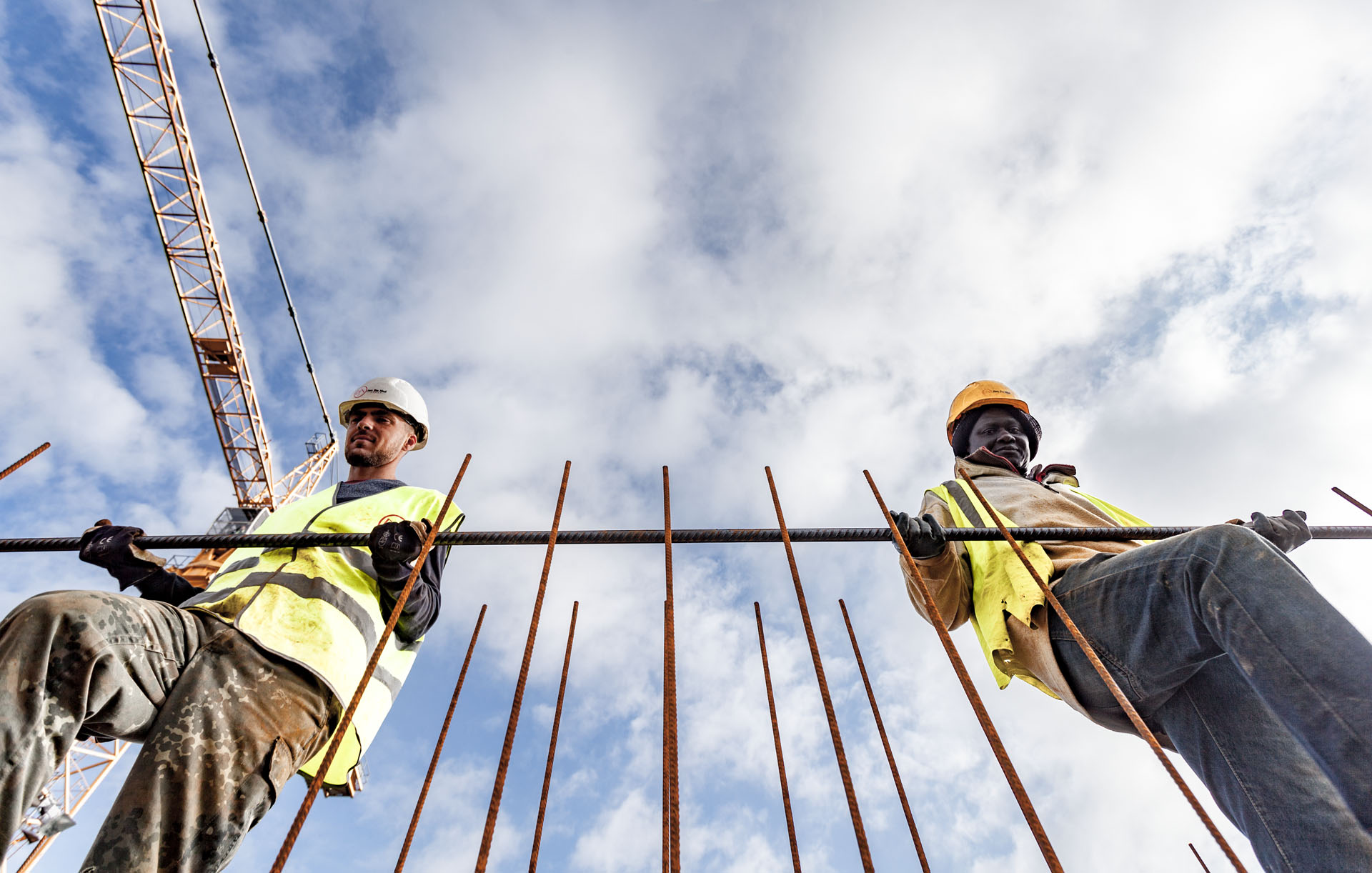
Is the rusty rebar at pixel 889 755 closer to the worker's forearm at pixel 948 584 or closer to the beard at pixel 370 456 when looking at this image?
the worker's forearm at pixel 948 584

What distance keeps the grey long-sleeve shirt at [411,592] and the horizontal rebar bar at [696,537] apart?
5.2 inches

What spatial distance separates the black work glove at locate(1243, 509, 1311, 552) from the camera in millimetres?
3000

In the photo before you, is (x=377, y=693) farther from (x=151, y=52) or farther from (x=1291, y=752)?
(x=151, y=52)

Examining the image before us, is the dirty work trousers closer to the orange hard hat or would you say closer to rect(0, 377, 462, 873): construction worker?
rect(0, 377, 462, 873): construction worker

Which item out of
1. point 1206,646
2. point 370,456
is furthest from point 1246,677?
point 370,456

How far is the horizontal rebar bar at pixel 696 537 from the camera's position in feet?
9.74

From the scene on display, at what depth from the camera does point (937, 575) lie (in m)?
3.36

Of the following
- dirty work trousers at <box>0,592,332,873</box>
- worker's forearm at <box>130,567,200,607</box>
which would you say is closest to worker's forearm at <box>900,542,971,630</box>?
dirty work trousers at <box>0,592,332,873</box>

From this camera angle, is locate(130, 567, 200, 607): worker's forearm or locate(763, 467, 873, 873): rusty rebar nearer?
locate(763, 467, 873, 873): rusty rebar

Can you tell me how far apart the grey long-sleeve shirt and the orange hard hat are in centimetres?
347

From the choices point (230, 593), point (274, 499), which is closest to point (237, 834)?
point (230, 593)

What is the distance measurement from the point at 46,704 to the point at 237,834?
2.25ft

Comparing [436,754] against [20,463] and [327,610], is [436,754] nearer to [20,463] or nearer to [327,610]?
[327,610]

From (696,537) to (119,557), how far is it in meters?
2.47
